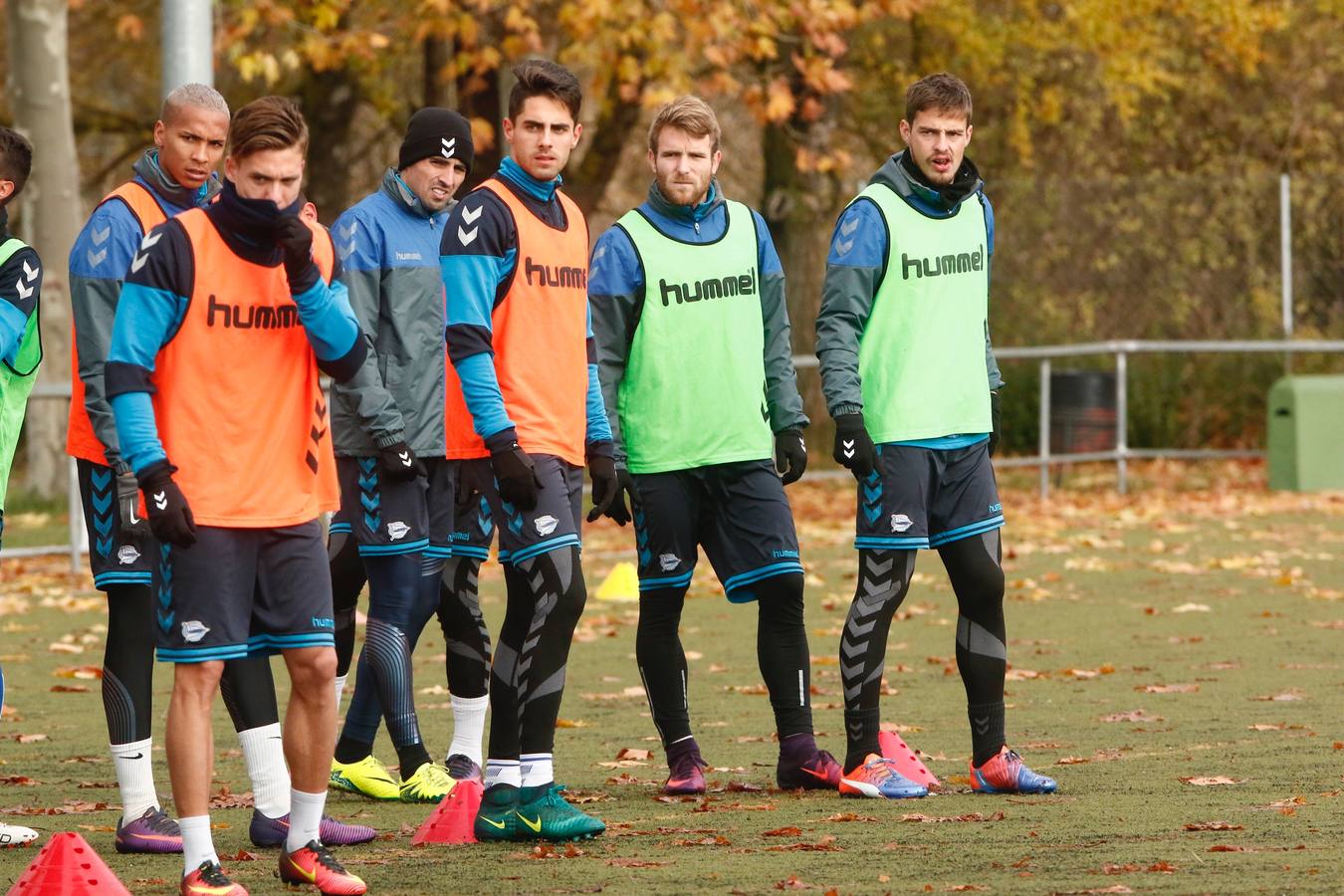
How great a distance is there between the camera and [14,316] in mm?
5934

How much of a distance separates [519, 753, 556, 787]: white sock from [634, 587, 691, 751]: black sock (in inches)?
37.5

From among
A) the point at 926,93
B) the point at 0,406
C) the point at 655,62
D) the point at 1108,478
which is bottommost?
the point at 1108,478

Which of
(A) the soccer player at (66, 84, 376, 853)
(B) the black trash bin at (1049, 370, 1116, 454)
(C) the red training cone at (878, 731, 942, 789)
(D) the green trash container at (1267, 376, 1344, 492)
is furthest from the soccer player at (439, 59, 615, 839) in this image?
(B) the black trash bin at (1049, 370, 1116, 454)

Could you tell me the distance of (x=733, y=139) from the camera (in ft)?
92.8

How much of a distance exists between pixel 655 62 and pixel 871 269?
1077cm

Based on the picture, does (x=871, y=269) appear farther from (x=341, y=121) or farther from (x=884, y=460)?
(x=341, y=121)

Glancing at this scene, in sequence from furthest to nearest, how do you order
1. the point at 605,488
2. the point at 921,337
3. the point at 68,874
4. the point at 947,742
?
1. the point at 947,742
2. the point at 921,337
3. the point at 605,488
4. the point at 68,874

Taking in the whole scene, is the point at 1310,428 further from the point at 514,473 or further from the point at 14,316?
the point at 14,316

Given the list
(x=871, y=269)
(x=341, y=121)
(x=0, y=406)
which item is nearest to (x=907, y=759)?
(x=871, y=269)

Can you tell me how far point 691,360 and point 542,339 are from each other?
689 millimetres

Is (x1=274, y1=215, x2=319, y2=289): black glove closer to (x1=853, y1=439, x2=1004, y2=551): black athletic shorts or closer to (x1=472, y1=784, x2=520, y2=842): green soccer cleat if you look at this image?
(x1=472, y1=784, x2=520, y2=842): green soccer cleat

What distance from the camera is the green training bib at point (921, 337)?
6.62 metres

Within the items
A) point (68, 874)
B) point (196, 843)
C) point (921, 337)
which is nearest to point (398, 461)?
point (196, 843)

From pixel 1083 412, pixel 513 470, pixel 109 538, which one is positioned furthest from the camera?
pixel 1083 412
